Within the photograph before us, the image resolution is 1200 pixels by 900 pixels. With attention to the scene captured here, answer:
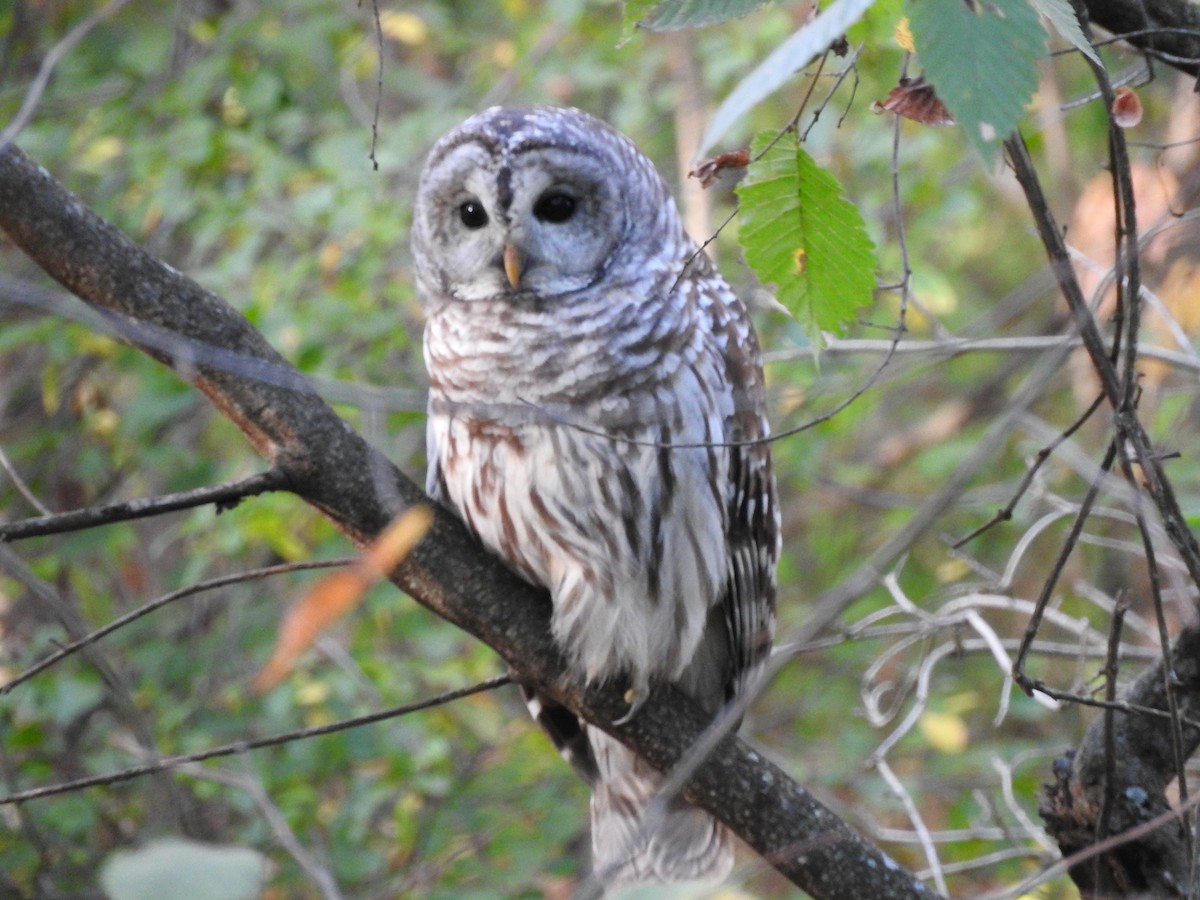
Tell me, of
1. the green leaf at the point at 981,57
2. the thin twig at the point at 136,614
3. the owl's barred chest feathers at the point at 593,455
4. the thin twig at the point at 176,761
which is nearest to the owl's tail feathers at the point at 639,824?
the owl's barred chest feathers at the point at 593,455

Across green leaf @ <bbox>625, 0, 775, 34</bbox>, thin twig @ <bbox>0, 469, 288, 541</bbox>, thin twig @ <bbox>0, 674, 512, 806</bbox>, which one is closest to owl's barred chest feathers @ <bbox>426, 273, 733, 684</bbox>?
thin twig @ <bbox>0, 674, 512, 806</bbox>

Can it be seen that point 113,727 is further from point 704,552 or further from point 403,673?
point 704,552

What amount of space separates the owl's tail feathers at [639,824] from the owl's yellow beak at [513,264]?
3.73 feet

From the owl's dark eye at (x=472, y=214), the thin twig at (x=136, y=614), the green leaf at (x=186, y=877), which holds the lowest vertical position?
the green leaf at (x=186, y=877)

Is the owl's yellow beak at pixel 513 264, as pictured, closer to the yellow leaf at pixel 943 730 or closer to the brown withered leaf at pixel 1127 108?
the brown withered leaf at pixel 1127 108

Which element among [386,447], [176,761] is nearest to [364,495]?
[176,761]

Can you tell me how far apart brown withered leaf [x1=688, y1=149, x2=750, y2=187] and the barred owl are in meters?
0.69

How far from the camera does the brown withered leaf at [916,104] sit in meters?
1.73

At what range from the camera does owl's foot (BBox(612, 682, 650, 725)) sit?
8.30 ft

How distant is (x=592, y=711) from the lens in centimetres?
252

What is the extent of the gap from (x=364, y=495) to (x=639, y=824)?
1.39 m

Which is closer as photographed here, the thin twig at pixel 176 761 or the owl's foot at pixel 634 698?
the thin twig at pixel 176 761

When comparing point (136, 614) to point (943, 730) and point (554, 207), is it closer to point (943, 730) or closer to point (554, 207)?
point (554, 207)

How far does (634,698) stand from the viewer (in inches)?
102
